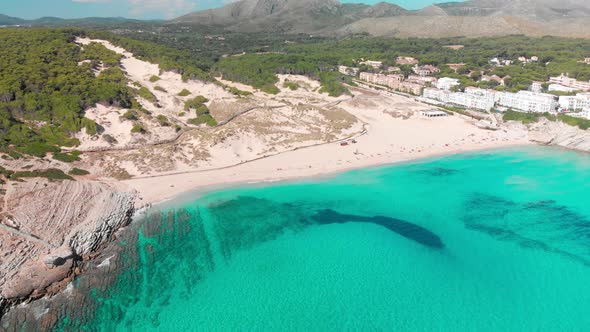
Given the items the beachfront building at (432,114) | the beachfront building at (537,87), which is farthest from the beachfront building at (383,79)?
Result: the beachfront building at (432,114)

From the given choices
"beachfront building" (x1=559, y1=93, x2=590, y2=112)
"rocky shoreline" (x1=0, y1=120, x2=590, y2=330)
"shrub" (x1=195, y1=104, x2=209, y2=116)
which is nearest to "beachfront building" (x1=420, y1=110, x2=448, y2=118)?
"beachfront building" (x1=559, y1=93, x2=590, y2=112)

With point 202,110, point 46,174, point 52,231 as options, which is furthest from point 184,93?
point 52,231

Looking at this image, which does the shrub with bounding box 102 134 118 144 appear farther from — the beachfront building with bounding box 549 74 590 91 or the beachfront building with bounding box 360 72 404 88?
the beachfront building with bounding box 549 74 590 91

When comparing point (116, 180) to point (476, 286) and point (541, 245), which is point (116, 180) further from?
point (541, 245)

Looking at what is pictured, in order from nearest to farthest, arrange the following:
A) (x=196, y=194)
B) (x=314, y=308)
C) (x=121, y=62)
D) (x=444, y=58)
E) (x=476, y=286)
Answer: (x=314, y=308) < (x=476, y=286) < (x=196, y=194) < (x=121, y=62) < (x=444, y=58)

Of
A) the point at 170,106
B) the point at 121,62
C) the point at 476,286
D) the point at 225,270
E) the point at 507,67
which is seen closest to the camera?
the point at 476,286

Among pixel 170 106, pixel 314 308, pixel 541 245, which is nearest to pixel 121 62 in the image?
pixel 170 106
